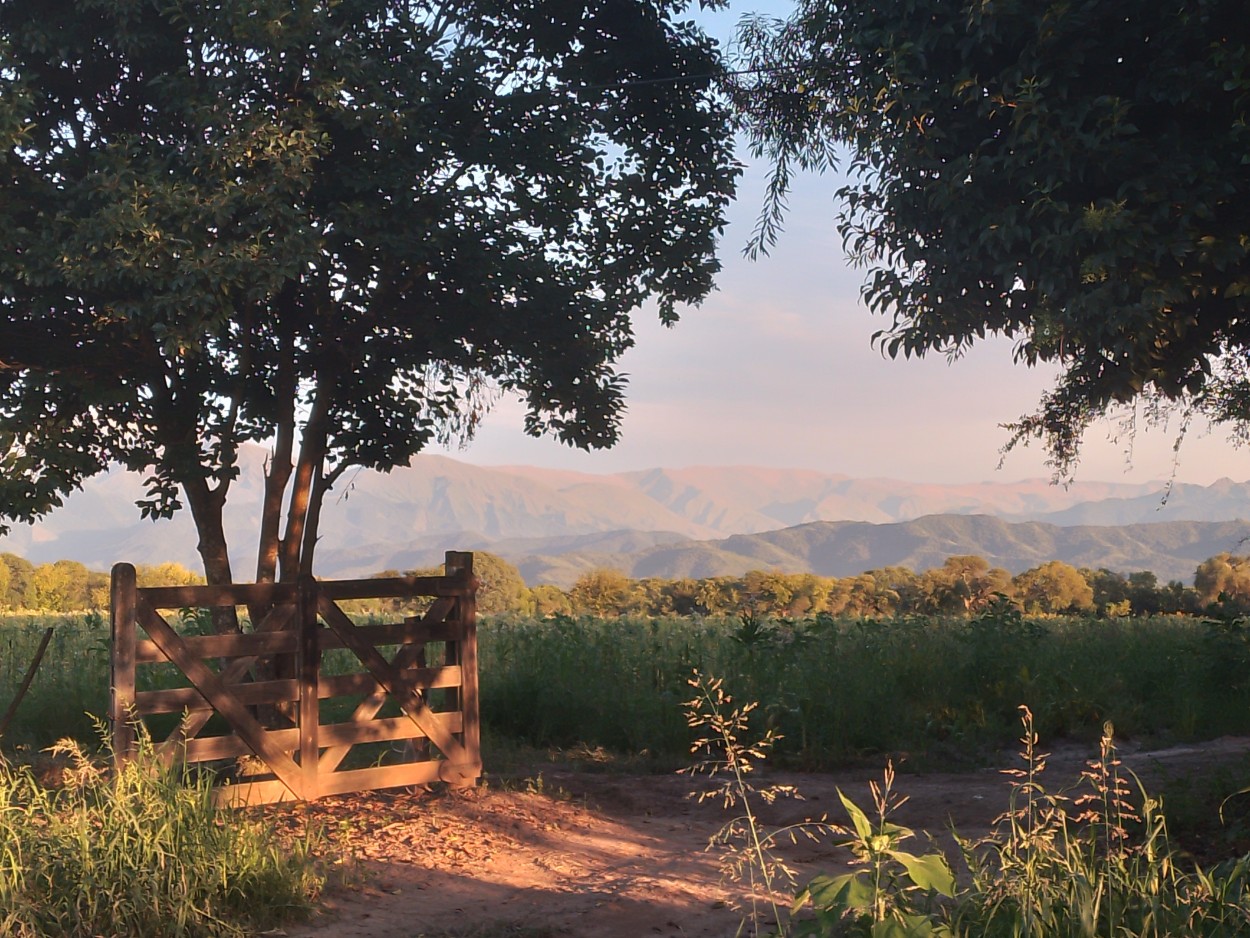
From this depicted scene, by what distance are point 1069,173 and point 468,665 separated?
604 centimetres

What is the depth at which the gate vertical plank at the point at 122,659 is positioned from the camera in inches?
320

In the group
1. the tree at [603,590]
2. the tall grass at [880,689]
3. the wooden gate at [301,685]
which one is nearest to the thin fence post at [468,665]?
the wooden gate at [301,685]

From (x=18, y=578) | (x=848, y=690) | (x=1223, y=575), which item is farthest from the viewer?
(x=18, y=578)

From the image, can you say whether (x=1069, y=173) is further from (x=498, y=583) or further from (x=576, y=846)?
(x=498, y=583)

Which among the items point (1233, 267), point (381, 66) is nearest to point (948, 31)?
point (1233, 267)

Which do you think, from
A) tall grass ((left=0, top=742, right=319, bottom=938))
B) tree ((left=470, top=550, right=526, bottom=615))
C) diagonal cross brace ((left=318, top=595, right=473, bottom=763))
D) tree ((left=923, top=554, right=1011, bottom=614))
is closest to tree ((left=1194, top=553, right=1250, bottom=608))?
tree ((left=923, top=554, right=1011, bottom=614))

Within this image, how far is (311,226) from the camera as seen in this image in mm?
10523

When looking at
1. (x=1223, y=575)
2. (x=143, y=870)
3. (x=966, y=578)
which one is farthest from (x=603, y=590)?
(x=143, y=870)

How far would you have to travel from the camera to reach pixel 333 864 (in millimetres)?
6887

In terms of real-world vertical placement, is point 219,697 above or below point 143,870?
above

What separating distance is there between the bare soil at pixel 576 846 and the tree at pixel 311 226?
15.5 feet

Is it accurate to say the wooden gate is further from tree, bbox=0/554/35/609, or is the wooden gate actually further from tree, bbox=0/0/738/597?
tree, bbox=0/554/35/609

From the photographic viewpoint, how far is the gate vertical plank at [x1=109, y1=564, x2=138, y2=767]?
812 cm

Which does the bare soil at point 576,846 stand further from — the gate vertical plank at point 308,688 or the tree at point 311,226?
the tree at point 311,226
